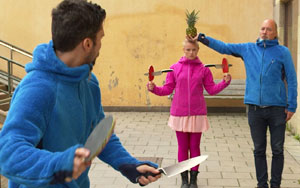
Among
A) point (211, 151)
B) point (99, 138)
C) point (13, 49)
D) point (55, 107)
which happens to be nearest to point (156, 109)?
point (13, 49)

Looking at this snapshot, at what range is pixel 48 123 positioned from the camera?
5.84ft

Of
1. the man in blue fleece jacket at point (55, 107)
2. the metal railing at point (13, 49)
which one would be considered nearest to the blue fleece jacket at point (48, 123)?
the man in blue fleece jacket at point (55, 107)

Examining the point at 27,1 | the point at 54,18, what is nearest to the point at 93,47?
the point at 54,18

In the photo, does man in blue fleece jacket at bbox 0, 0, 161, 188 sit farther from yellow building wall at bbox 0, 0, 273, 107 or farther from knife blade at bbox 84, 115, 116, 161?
yellow building wall at bbox 0, 0, 273, 107

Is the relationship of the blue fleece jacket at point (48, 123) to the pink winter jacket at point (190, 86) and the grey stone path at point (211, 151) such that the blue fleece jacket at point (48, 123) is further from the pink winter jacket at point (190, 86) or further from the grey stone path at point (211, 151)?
the grey stone path at point (211, 151)

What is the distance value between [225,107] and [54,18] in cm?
959

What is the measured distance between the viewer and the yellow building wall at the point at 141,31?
10.7 m

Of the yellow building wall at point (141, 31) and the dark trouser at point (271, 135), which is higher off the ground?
the yellow building wall at point (141, 31)

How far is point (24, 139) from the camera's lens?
5.19 ft

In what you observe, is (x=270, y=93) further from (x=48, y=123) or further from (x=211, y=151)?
(x=48, y=123)

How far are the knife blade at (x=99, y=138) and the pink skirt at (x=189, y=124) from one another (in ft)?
11.6

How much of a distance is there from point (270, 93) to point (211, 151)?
2.51m

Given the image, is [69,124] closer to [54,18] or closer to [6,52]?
[54,18]

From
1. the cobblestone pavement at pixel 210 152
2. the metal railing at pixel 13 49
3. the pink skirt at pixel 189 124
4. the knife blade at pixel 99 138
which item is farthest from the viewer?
the metal railing at pixel 13 49
